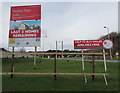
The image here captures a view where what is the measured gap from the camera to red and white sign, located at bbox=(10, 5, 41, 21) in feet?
35.6

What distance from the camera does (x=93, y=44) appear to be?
906 cm

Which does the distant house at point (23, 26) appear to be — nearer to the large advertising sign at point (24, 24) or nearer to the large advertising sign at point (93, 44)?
the large advertising sign at point (24, 24)

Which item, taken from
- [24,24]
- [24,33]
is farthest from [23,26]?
[24,33]

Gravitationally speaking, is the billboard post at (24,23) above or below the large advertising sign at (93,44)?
above

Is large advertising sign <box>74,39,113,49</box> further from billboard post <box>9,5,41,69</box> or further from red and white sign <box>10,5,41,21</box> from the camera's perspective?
red and white sign <box>10,5,41,21</box>

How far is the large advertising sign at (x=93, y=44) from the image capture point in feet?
29.5

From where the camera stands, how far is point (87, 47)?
9180mm

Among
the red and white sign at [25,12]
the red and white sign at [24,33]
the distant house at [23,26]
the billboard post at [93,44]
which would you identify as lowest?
the billboard post at [93,44]

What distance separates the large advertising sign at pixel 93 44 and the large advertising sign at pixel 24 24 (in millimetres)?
3272

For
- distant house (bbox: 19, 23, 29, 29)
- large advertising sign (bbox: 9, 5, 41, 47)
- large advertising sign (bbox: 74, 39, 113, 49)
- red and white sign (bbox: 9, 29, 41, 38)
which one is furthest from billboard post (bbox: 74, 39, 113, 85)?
distant house (bbox: 19, 23, 29, 29)

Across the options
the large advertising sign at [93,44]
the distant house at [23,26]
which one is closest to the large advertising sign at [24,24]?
the distant house at [23,26]

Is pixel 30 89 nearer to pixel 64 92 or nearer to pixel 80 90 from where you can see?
pixel 64 92

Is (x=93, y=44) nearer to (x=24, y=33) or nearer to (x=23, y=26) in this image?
(x=24, y=33)

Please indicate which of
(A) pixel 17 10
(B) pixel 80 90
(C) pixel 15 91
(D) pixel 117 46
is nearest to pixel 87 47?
(B) pixel 80 90
